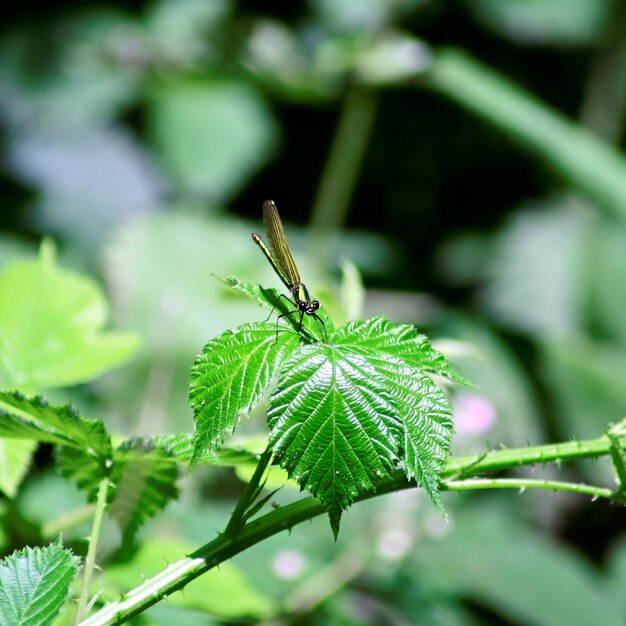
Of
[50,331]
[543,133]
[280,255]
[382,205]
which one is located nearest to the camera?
[280,255]

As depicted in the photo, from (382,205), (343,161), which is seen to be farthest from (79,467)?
(382,205)

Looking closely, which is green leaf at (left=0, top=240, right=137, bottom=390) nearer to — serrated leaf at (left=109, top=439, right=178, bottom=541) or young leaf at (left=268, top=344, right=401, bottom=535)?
serrated leaf at (left=109, top=439, right=178, bottom=541)

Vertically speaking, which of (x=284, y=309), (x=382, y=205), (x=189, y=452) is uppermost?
(x=382, y=205)

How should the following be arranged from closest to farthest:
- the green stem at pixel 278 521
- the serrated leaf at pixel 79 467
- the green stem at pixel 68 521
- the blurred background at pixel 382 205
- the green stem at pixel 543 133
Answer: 1. the green stem at pixel 278 521
2. the serrated leaf at pixel 79 467
3. the green stem at pixel 68 521
4. the blurred background at pixel 382 205
5. the green stem at pixel 543 133

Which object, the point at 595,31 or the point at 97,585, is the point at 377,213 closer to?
the point at 595,31

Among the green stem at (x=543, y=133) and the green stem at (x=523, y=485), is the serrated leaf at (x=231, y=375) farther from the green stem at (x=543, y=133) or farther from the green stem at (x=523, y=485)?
the green stem at (x=543, y=133)

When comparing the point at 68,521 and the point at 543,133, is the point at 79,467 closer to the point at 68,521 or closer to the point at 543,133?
the point at 68,521

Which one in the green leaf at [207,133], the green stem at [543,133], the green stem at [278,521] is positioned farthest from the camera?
the green leaf at [207,133]

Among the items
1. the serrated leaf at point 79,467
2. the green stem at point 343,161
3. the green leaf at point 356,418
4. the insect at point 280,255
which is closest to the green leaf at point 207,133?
the green stem at point 343,161

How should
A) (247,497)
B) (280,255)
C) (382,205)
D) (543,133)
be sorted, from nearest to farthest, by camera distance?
(247,497) → (280,255) → (543,133) → (382,205)
